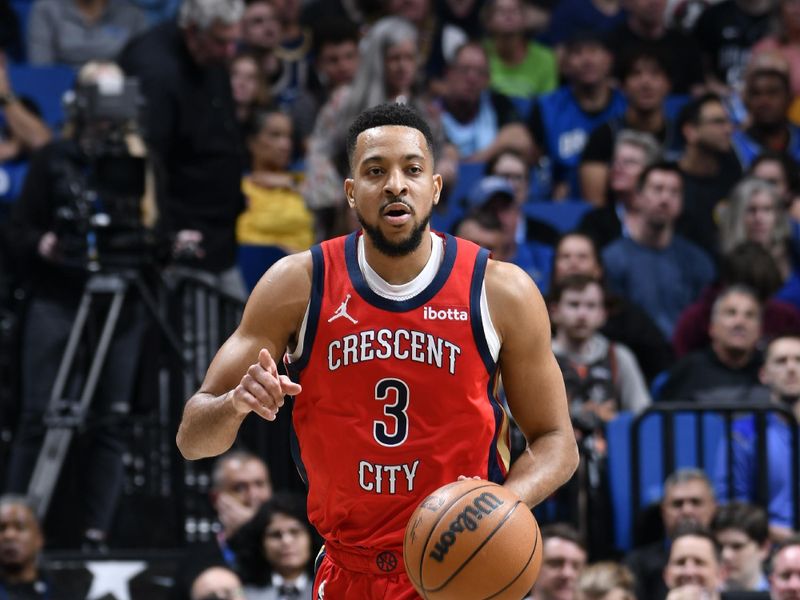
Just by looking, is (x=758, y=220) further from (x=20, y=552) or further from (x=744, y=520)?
(x=20, y=552)

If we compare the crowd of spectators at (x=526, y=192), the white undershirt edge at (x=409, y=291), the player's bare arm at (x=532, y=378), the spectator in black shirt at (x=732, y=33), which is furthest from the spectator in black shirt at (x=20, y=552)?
the spectator in black shirt at (x=732, y=33)

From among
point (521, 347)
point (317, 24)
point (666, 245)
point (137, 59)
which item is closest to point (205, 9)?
point (137, 59)

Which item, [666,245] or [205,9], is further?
[666,245]

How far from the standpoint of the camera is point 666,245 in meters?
10.2

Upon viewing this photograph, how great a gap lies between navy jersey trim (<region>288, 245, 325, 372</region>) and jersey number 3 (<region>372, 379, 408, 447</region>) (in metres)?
0.23

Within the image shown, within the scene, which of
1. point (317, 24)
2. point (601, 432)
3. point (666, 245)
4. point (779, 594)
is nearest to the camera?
point (779, 594)

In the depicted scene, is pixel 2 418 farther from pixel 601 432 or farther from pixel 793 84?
pixel 793 84

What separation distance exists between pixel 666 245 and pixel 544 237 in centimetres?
74

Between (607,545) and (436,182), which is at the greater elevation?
(436,182)

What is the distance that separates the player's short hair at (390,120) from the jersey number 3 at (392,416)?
2.12ft

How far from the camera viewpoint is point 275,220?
10.3 meters

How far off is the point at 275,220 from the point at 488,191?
1.31 m

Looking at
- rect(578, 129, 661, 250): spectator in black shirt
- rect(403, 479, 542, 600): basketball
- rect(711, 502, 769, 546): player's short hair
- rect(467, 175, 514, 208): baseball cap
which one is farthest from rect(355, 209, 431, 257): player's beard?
rect(578, 129, 661, 250): spectator in black shirt

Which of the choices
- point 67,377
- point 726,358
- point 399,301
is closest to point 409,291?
point 399,301
